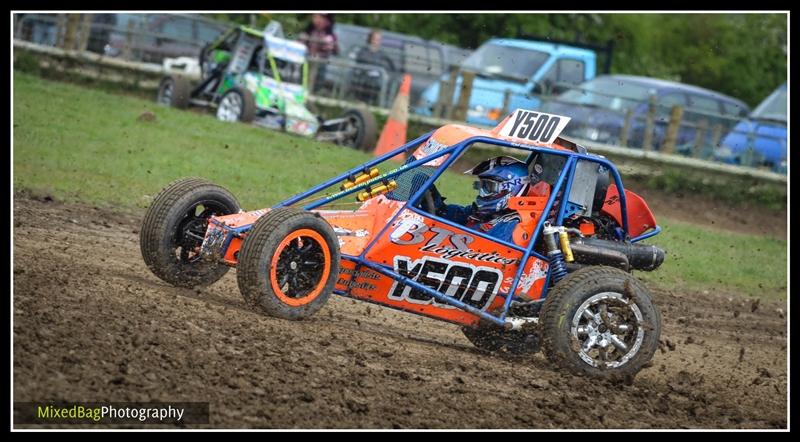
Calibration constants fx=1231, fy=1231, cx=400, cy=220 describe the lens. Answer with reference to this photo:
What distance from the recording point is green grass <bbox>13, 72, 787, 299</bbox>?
11.6 meters

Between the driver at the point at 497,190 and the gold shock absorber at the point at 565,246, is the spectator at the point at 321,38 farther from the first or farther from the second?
the gold shock absorber at the point at 565,246

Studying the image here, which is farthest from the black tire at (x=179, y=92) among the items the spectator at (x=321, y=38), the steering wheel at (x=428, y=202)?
the steering wheel at (x=428, y=202)

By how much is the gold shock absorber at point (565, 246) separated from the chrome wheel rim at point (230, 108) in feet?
34.5

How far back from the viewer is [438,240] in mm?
6992

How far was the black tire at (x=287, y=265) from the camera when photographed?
6426 millimetres

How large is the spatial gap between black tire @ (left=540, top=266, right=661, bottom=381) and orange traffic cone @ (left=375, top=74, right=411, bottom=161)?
31.8ft

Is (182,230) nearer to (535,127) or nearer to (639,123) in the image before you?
(535,127)

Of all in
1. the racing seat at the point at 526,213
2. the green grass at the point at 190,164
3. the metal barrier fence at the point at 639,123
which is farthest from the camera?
the metal barrier fence at the point at 639,123

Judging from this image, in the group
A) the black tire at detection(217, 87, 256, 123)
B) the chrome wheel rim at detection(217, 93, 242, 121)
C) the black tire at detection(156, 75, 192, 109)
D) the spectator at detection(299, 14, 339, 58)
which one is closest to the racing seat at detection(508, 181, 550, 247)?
the black tire at detection(217, 87, 256, 123)

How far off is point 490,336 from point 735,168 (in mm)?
10412

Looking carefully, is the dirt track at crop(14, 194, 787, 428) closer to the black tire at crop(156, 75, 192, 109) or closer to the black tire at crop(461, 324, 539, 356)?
the black tire at crop(461, 324, 539, 356)

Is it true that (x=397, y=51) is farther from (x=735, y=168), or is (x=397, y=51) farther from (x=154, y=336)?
(x=154, y=336)

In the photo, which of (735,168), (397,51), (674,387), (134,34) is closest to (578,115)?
(735,168)

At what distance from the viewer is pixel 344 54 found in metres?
22.7
